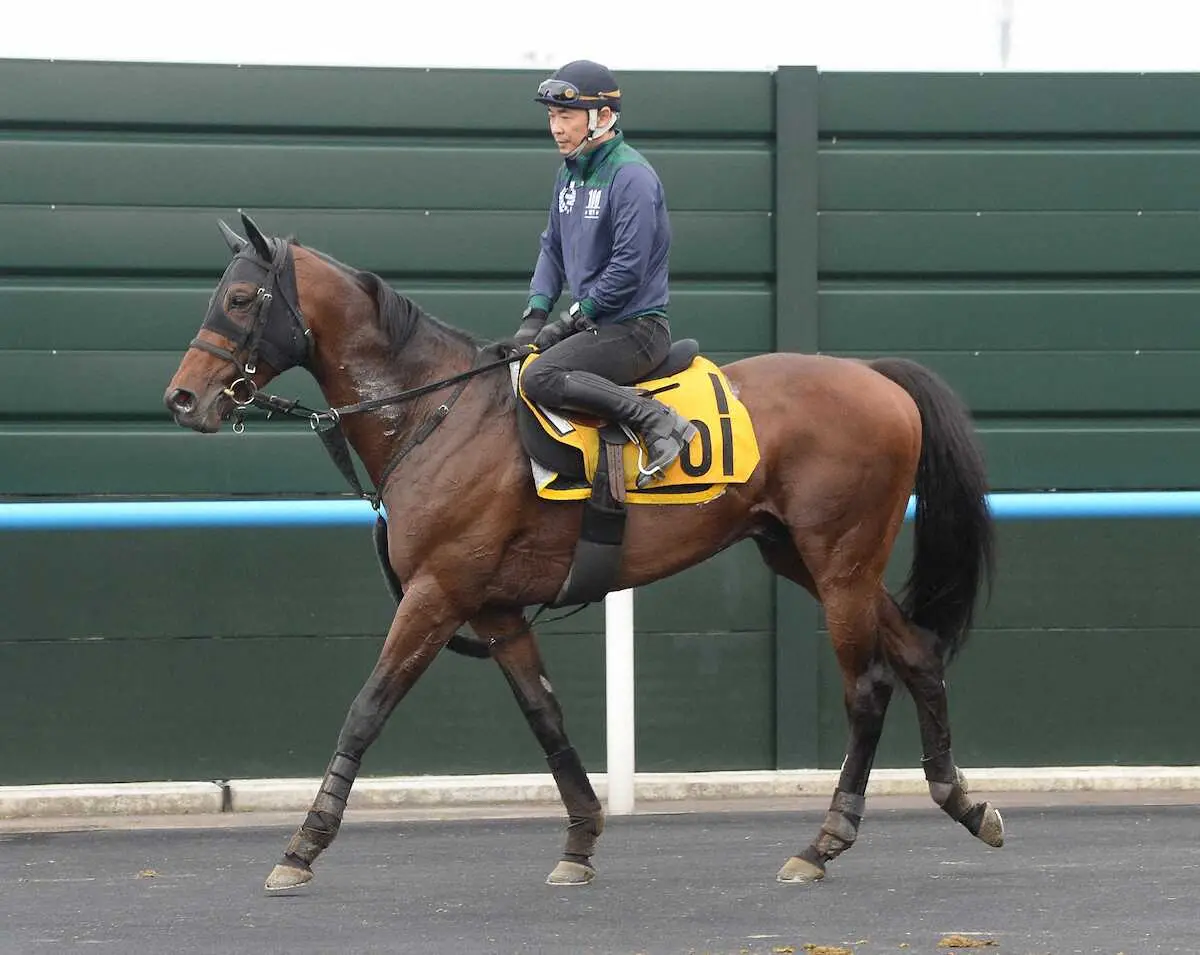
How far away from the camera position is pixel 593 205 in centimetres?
747

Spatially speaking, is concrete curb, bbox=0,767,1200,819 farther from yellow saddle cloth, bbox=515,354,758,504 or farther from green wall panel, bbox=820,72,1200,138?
green wall panel, bbox=820,72,1200,138

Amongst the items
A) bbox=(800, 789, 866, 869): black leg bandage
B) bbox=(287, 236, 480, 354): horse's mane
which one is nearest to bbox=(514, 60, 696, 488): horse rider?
bbox=(287, 236, 480, 354): horse's mane

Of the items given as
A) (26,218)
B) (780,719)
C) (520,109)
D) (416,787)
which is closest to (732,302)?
(520,109)

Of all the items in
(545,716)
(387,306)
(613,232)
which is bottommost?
(545,716)

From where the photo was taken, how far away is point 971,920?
654 centimetres

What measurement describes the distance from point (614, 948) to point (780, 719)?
4.16 m

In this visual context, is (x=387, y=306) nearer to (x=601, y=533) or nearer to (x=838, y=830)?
(x=601, y=533)

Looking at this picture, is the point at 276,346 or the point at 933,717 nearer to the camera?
the point at 276,346

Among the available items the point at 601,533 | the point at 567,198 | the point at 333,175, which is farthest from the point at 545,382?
the point at 333,175

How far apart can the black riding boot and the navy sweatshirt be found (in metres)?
0.30

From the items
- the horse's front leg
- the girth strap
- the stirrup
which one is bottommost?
the horse's front leg

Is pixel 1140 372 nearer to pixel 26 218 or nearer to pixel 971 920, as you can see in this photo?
pixel 971 920

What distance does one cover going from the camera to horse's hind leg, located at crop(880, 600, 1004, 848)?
7793 mm

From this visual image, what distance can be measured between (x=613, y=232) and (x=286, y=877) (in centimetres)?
255
